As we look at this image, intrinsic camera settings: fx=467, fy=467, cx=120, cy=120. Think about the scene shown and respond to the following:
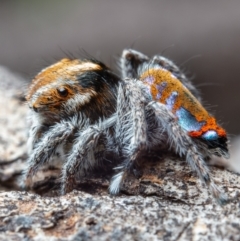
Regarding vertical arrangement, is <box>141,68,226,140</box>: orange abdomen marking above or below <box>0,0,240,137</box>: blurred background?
below

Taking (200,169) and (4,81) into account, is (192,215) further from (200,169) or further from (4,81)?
(4,81)

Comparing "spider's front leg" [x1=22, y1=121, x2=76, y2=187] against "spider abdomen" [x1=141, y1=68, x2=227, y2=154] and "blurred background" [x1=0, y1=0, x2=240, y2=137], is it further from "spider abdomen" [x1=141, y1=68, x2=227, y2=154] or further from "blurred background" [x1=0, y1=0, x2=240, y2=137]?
"blurred background" [x1=0, y1=0, x2=240, y2=137]

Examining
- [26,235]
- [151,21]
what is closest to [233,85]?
[151,21]

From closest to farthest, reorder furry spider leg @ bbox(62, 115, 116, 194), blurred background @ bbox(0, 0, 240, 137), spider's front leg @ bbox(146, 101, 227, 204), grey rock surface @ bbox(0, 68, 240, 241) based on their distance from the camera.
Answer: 1. grey rock surface @ bbox(0, 68, 240, 241)
2. spider's front leg @ bbox(146, 101, 227, 204)
3. furry spider leg @ bbox(62, 115, 116, 194)
4. blurred background @ bbox(0, 0, 240, 137)

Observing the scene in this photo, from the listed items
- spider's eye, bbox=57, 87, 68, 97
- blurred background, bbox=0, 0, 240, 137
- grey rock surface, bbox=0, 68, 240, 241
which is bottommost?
grey rock surface, bbox=0, 68, 240, 241

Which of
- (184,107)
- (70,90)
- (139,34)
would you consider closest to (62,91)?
(70,90)

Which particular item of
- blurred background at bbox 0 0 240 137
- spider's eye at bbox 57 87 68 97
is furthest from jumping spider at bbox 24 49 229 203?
blurred background at bbox 0 0 240 137

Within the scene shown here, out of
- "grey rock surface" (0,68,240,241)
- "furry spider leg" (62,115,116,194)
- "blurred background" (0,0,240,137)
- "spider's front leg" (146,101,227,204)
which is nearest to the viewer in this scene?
"grey rock surface" (0,68,240,241)

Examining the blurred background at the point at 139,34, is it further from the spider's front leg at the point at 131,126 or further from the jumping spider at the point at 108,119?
the spider's front leg at the point at 131,126
